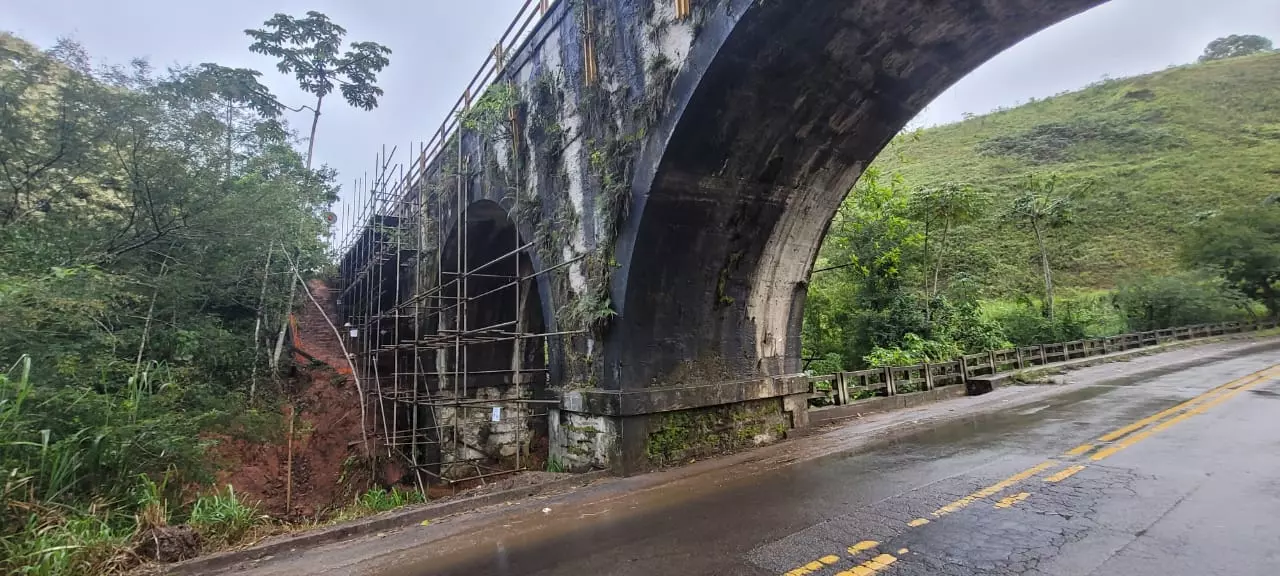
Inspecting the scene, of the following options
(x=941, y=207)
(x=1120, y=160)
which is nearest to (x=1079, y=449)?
(x=941, y=207)

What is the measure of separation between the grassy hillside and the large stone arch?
33.4 ft

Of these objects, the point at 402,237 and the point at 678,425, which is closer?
the point at 678,425

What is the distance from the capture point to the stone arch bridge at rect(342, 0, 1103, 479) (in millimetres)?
5168

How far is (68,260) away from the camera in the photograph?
7.12 metres

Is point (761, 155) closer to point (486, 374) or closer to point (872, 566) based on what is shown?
point (872, 566)

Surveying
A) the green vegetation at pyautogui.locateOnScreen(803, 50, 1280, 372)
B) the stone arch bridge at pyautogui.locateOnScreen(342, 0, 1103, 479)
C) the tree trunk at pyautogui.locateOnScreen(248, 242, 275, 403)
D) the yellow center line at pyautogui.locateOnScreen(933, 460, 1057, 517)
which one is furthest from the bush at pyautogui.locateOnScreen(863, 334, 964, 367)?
the tree trunk at pyautogui.locateOnScreen(248, 242, 275, 403)

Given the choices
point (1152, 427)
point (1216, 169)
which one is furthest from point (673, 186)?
point (1216, 169)

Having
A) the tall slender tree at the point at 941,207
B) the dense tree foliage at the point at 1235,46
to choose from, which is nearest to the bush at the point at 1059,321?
the tall slender tree at the point at 941,207

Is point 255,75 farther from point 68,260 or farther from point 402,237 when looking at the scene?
point 68,260

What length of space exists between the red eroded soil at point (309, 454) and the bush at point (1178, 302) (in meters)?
27.9

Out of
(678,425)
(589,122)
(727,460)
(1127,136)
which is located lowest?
(727,460)

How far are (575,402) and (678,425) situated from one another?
1.28 m

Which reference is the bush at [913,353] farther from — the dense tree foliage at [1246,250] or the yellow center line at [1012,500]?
the dense tree foliage at [1246,250]

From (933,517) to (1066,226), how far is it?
34.4 m
